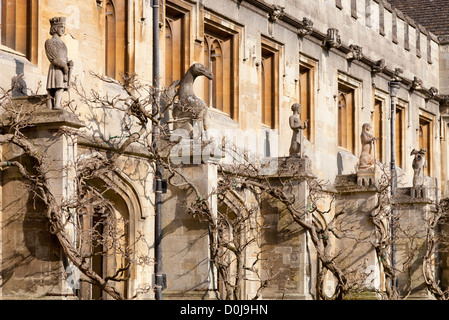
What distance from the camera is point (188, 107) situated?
18641 mm

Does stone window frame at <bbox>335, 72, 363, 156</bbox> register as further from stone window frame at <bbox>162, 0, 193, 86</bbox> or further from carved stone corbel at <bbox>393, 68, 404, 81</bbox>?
stone window frame at <bbox>162, 0, 193, 86</bbox>

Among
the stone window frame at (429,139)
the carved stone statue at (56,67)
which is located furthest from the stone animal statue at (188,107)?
the stone window frame at (429,139)

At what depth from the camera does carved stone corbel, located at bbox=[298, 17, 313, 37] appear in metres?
25.5

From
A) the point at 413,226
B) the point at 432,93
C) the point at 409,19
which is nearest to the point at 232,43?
the point at 413,226

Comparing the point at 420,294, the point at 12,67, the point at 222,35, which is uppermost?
the point at 222,35

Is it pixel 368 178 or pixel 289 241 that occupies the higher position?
pixel 368 178

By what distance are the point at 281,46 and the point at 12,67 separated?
10232 mm

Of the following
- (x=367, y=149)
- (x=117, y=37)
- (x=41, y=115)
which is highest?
(x=117, y=37)

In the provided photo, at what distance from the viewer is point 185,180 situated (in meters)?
18.2

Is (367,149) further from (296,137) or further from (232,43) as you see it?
(232,43)

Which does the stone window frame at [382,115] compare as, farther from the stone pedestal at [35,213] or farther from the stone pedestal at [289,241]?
the stone pedestal at [35,213]

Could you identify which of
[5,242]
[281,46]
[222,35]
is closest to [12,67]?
[5,242]

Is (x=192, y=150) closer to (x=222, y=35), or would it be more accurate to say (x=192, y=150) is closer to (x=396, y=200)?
(x=222, y=35)

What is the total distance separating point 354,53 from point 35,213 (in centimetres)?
1520
